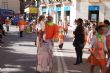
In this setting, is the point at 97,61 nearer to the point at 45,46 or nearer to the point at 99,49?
the point at 99,49

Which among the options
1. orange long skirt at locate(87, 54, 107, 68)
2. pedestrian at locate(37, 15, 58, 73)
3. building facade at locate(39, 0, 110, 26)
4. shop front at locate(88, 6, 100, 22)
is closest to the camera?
orange long skirt at locate(87, 54, 107, 68)

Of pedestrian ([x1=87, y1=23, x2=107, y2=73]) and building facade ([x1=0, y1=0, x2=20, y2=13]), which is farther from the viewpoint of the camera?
building facade ([x1=0, y1=0, x2=20, y2=13])

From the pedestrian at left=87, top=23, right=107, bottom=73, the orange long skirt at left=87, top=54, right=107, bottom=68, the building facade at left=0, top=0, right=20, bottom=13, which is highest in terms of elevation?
the building facade at left=0, top=0, right=20, bottom=13

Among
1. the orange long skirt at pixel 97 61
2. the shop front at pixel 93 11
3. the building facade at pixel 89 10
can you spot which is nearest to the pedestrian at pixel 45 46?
the orange long skirt at pixel 97 61

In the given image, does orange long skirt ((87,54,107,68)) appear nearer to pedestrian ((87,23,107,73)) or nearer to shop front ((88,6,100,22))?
pedestrian ((87,23,107,73))

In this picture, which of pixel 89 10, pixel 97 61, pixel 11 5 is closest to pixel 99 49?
pixel 97 61

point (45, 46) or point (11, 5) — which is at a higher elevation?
point (11, 5)

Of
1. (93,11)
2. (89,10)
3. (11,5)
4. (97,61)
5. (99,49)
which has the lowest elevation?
(97,61)

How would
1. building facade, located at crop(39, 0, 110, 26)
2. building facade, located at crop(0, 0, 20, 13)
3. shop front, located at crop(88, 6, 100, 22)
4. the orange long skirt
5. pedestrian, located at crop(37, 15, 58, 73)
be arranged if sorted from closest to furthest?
the orange long skirt, pedestrian, located at crop(37, 15, 58, 73), building facade, located at crop(39, 0, 110, 26), shop front, located at crop(88, 6, 100, 22), building facade, located at crop(0, 0, 20, 13)

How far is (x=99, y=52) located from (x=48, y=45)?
5.56ft

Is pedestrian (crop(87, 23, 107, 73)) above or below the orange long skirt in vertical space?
above

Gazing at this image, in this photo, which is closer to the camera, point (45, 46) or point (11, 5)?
point (45, 46)

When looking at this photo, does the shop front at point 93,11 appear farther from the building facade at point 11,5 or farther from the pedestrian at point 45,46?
the pedestrian at point 45,46

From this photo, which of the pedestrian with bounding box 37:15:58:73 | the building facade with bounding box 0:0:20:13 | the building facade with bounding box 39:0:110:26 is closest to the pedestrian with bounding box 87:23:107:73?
the pedestrian with bounding box 37:15:58:73
